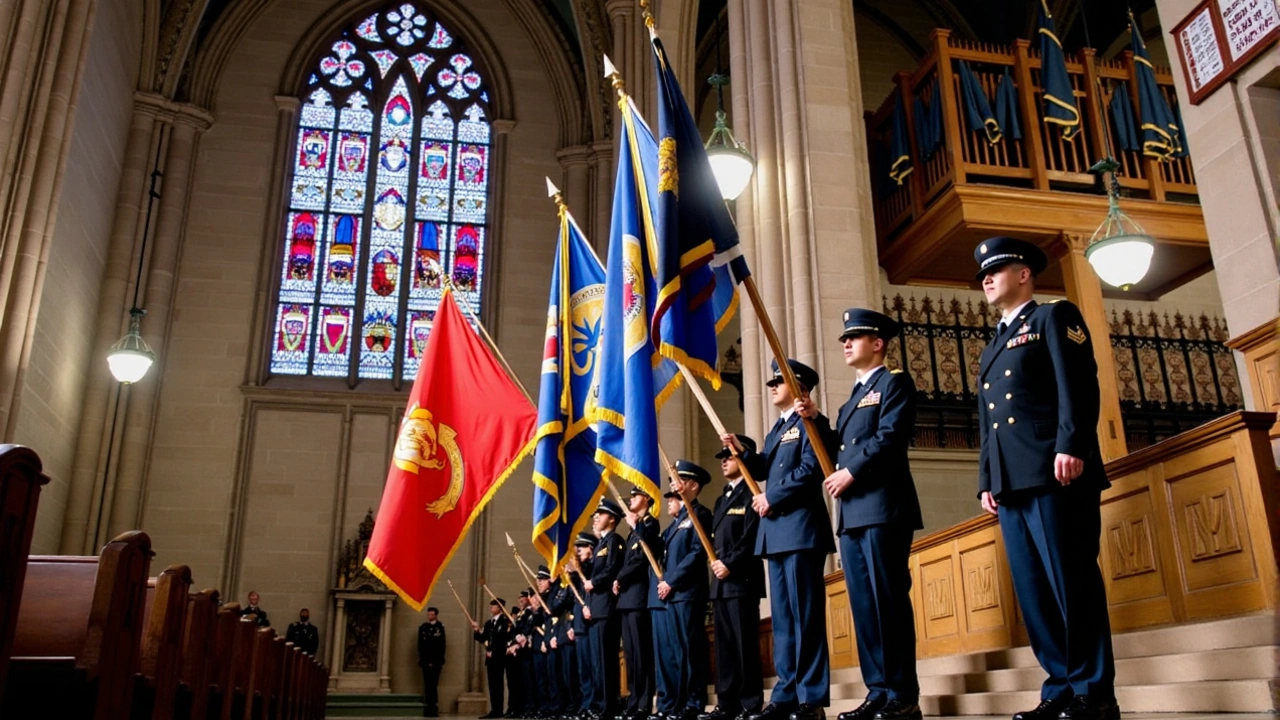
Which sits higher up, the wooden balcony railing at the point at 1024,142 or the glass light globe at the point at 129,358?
the wooden balcony railing at the point at 1024,142

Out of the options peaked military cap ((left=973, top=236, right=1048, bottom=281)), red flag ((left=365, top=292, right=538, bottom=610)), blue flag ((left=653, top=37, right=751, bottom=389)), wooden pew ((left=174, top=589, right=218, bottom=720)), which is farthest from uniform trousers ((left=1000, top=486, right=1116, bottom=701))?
red flag ((left=365, top=292, right=538, bottom=610))

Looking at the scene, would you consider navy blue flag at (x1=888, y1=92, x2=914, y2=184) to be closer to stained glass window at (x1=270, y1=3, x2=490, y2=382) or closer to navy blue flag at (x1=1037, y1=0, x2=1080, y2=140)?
navy blue flag at (x1=1037, y1=0, x2=1080, y2=140)

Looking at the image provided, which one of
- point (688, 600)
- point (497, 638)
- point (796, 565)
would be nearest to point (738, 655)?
point (688, 600)

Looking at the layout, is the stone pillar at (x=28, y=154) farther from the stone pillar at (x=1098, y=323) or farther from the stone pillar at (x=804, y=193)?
the stone pillar at (x=1098, y=323)

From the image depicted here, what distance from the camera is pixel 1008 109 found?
30.6 ft

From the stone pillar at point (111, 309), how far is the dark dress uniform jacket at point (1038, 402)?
39.0 feet

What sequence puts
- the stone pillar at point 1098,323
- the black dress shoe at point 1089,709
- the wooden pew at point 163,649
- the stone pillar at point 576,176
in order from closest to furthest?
the black dress shoe at point 1089,709 → the wooden pew at point 163,649 → the stone pillar at point 1098,323 → the stone pillar at point 576,176

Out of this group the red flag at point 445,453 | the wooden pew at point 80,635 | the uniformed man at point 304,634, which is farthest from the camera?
the uniformed man at point 304,634

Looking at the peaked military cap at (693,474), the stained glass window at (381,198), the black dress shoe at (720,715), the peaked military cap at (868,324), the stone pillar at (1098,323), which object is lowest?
the black dress shoe at (720,715)

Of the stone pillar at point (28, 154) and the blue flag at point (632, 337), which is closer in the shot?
the blue flag at point (632, 337)

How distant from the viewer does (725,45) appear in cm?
1619

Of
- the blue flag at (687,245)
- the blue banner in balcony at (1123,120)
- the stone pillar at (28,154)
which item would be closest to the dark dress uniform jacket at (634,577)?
the blue flag at (687,245)

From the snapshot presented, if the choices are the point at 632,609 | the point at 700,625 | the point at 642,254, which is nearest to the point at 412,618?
the point at 632,609

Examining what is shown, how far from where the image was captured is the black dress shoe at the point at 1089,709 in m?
2.79
